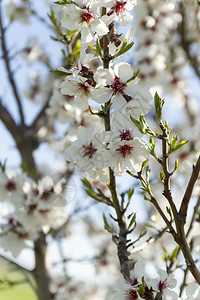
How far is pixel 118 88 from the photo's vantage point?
0.66 meters

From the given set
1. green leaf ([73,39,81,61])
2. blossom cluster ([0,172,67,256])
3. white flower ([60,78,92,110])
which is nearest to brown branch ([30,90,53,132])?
blossom cluster ([0,172,67,256])

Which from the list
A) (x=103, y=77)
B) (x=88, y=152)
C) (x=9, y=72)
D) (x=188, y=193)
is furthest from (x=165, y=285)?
(x=9, y=72)

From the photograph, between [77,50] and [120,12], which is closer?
[120,12]

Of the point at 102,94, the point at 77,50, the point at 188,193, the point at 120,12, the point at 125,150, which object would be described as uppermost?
the point at 77,50

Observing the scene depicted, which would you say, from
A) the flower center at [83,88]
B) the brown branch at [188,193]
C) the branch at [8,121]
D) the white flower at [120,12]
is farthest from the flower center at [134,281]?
the branch at [8,121]

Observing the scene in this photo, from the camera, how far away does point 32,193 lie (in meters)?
1.56

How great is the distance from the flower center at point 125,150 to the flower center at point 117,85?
0.10 m

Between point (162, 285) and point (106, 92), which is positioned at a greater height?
point (106, 92)

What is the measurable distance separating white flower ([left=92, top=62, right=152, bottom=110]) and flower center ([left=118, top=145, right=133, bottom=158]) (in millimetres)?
75

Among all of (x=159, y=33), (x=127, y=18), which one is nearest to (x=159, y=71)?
(x=159, y=33)

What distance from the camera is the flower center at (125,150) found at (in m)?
0.66

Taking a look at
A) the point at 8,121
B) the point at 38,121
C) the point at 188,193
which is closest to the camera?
the point at 188,193

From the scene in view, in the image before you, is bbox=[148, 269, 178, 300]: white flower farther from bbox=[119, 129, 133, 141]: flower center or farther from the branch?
the branch

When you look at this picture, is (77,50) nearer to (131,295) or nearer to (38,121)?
(131,295)
